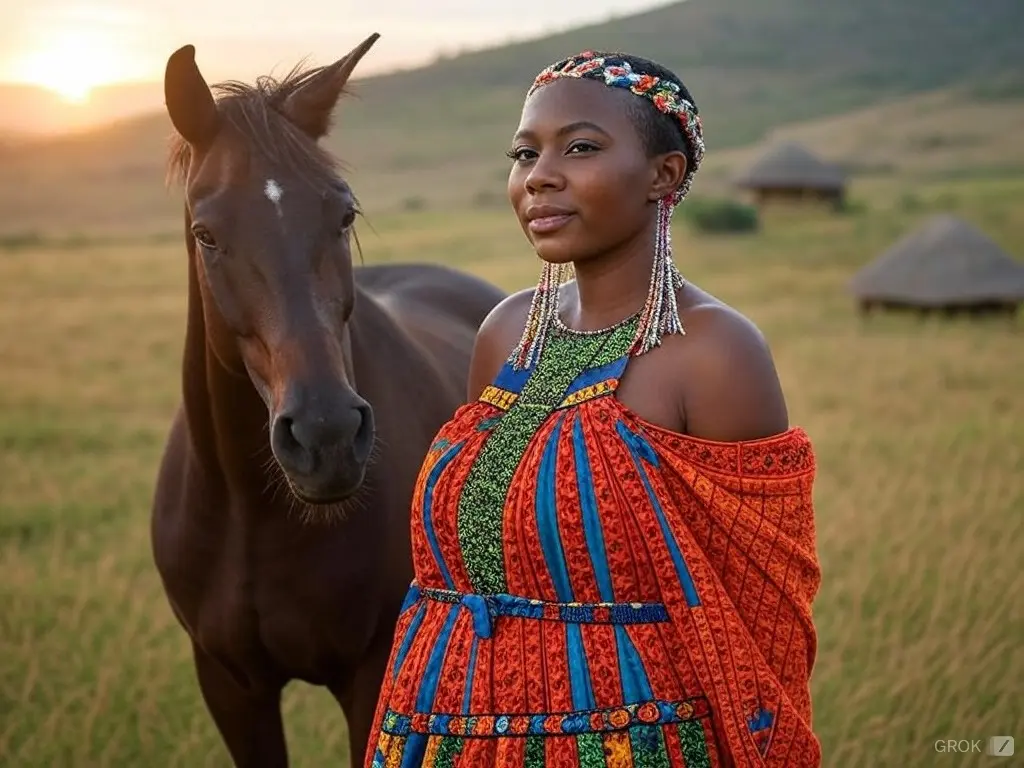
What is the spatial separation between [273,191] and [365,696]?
156 centimetres

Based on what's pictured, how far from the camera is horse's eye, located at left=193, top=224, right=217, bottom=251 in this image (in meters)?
2.95

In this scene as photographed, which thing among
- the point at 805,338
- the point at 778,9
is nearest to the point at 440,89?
the point at 778,9

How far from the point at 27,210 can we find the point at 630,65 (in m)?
40.9

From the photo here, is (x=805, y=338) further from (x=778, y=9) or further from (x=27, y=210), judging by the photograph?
(x=778, y=9)

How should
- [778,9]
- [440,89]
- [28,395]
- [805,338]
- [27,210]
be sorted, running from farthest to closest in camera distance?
[778,9] → [440,89] → [27,210] → [805,338] → [28,395]

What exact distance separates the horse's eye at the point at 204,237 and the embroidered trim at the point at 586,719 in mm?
1339

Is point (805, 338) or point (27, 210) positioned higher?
point (27, 210)

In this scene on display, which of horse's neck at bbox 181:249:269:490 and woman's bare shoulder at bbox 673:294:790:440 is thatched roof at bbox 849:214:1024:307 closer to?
horse's neck at bbox 181:249:269:490

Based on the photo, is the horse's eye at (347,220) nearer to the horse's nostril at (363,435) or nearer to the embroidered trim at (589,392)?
the horse's nostril at (363,435)

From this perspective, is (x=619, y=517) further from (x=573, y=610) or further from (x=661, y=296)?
(x=661, y=296)

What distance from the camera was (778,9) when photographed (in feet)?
314

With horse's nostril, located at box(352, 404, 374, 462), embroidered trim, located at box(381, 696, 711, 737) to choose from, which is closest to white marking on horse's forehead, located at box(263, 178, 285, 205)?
horse's nostril, located at box(352, 404, 374, 462)

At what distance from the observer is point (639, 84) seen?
2322mm

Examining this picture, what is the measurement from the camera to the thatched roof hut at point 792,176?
108 feet
